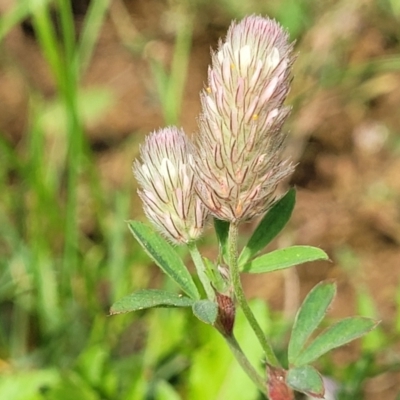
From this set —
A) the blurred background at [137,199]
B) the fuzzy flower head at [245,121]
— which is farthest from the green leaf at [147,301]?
the blurred background at [137,199]

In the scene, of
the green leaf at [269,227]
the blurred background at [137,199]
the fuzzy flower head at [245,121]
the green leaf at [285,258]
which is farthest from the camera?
the blurred background at [137,199]

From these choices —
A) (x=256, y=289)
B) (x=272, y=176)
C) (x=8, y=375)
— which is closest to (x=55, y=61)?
(x=8, y=375)

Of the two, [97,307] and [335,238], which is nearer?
[97,307]

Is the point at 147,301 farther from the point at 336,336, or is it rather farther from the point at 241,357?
the point at 336,336

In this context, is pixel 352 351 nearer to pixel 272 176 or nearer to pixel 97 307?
pixel 97 307

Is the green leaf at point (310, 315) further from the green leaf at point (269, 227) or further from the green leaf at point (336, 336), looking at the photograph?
the green leaf at point (269, 227)

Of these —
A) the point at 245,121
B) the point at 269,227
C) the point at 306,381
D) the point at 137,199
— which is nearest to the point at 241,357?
the point at 306,381

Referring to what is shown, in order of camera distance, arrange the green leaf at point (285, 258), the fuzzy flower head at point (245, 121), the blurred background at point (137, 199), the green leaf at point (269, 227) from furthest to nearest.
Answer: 1. the blurred background at point (137, 199)
2. the green leaf at point (269, 227)
3. the green leaf at point (285, 258)
4. the fuzzy flower head at point (245, 121)
